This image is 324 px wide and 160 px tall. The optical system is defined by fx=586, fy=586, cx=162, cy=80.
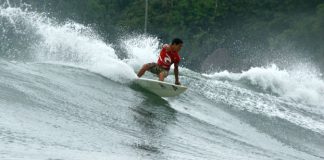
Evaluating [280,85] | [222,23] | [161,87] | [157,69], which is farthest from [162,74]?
[222,23]

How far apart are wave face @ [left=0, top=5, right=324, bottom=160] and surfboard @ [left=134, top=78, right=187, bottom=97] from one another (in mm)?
211

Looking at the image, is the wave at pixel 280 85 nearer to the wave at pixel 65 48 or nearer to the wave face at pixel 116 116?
the wave face at pixel 116 116

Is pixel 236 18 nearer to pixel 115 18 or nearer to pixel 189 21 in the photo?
pixel 189 21

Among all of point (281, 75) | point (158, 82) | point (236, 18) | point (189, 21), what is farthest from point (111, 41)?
point (158, 82)

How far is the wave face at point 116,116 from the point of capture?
6.86m

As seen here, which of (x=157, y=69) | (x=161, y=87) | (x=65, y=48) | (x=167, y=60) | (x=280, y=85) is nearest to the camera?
(x=161, y=87)

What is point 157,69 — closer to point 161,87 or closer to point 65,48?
point 161,87

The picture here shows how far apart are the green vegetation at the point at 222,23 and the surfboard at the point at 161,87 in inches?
1401

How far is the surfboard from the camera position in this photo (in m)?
13.1

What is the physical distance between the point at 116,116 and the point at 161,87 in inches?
160

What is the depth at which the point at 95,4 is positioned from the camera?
2579 inches

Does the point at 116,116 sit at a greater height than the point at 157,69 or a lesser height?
lesser

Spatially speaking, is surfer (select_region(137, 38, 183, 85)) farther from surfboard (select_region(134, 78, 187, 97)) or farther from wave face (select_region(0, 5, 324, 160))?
wave face (select_region(0, 5, 324, 160))

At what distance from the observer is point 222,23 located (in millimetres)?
57312
